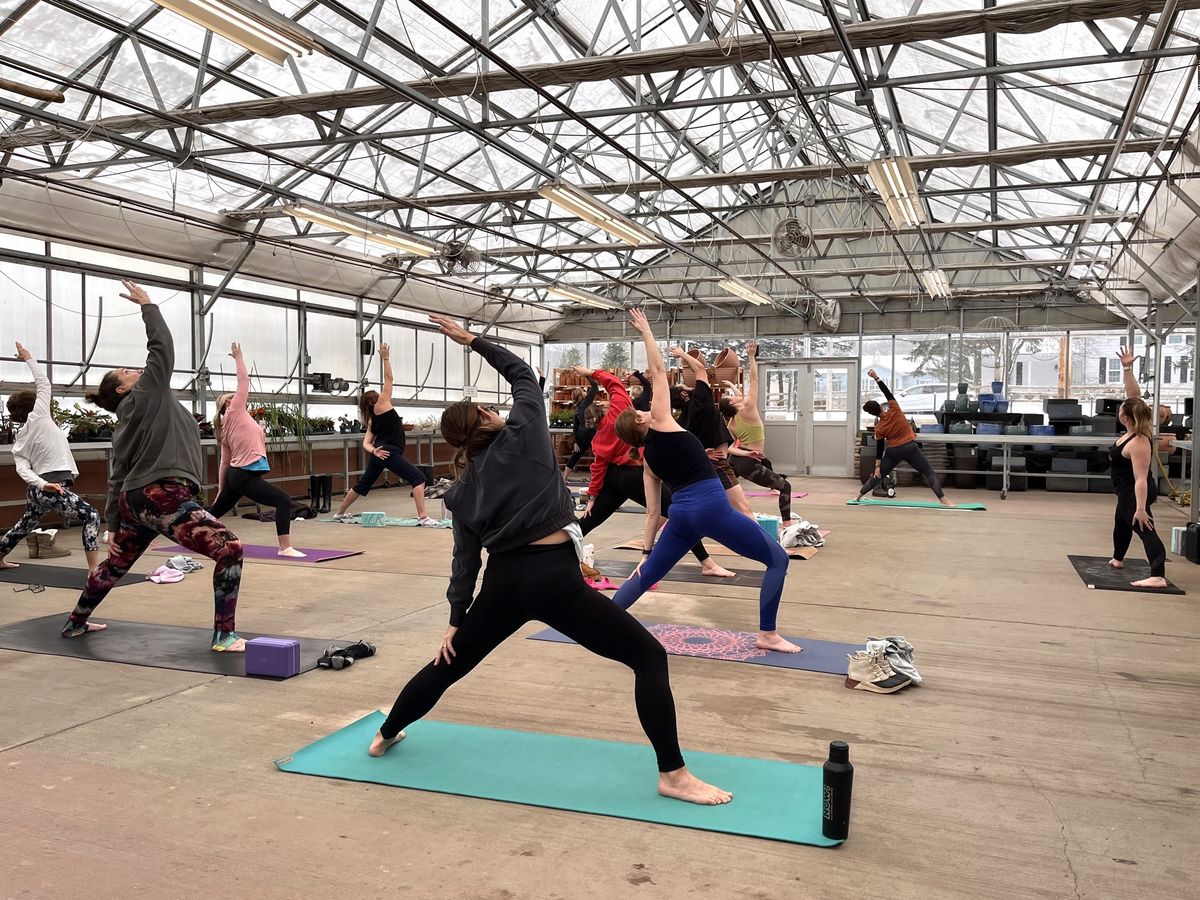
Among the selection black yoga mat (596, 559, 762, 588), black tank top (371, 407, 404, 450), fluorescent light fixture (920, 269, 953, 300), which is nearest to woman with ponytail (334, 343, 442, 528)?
black tank top (371, 407, 404, 450)

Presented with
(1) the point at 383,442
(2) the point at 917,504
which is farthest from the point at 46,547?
(2) the point at 917,504

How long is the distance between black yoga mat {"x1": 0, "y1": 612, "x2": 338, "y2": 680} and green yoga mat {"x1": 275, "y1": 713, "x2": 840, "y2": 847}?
1.26m

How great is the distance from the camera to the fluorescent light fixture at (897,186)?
28.0ft

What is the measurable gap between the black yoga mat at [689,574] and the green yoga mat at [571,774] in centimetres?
329

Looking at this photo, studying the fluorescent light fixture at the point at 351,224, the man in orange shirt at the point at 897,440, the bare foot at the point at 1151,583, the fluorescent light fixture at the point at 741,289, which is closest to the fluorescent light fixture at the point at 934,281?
the fluorescent light fixture at the point at 741,289

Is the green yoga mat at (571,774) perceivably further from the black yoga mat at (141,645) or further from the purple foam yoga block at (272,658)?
the black yoga mat at (141,645)

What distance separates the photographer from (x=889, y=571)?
286 inches

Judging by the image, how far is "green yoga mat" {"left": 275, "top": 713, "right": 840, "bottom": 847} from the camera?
2.71 meters

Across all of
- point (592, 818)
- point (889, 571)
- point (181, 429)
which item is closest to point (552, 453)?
point (592, 818)

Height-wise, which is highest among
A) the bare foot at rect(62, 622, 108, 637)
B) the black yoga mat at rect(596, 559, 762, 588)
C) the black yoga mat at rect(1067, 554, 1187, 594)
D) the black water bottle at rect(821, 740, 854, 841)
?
the black water bottle at rect(821, 740, 854, 841)

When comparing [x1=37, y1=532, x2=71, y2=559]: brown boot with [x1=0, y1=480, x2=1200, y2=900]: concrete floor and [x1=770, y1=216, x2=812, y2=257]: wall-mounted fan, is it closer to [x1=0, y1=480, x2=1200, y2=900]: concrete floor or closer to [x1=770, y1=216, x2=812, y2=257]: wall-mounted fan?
[x1=0, y1=480, x2=1200, y2=900]: concrete floor

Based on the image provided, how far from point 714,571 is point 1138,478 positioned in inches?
120

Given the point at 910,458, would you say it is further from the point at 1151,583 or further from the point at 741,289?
the point at 741,289

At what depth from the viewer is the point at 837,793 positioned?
2.51 metres
